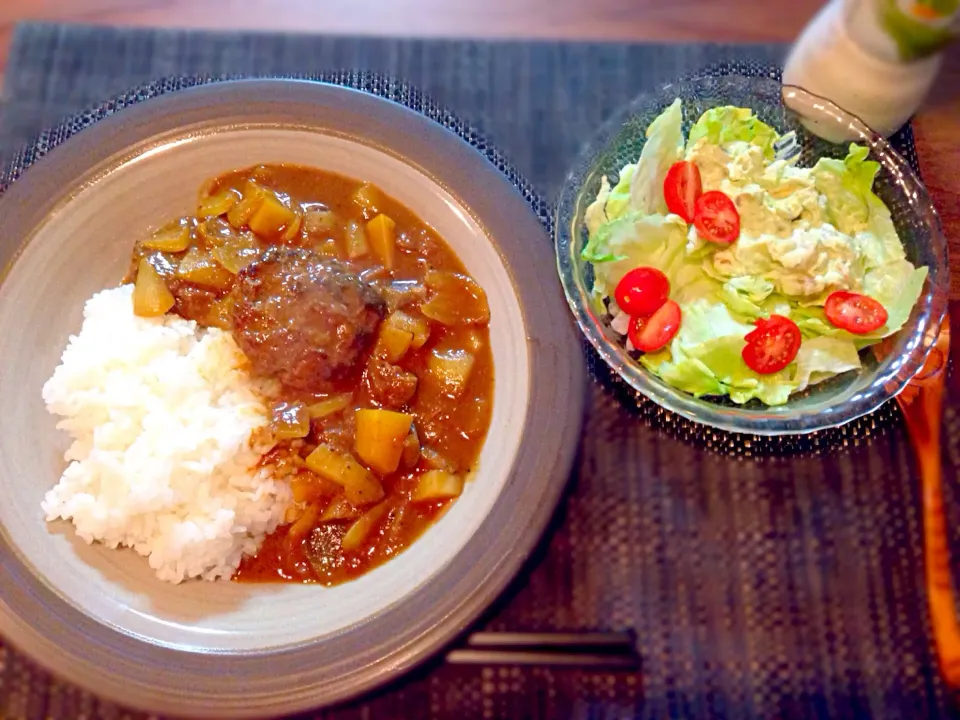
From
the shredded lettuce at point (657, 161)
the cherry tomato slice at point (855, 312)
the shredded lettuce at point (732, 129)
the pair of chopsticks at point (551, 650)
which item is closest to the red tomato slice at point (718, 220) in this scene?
the shredded lettuce at point (657, 161)

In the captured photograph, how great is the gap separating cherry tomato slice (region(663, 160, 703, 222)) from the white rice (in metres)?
1.77

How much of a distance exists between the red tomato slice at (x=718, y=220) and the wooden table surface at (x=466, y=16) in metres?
1.15

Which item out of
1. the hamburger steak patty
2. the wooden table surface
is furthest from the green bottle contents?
the hamburger steak patty

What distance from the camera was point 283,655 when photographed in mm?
2406

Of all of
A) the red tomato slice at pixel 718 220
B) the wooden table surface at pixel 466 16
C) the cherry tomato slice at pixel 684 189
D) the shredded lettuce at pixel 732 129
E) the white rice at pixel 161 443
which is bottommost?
the white rice at pixel 161 443

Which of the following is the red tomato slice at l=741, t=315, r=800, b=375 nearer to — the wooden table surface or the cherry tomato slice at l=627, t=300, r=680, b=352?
the cherry tomato slice at l=627, t=300, r=680, b=352

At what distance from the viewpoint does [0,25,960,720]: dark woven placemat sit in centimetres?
263

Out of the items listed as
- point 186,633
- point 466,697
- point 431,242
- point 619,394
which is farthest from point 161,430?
point 619,394

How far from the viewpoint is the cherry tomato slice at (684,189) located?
2928 millimetres

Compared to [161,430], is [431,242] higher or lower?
higher

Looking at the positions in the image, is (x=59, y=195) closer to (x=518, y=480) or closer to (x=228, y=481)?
(x=228, y=481)

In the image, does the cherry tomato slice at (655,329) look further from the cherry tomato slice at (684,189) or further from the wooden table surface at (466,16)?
the wooden table surface at (466,16)

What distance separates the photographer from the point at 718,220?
9.45ft

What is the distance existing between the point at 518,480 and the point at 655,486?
0.61 m
